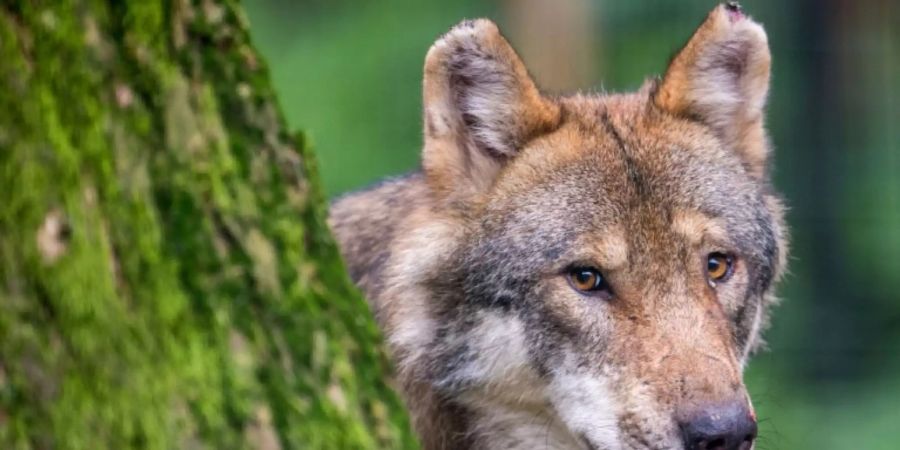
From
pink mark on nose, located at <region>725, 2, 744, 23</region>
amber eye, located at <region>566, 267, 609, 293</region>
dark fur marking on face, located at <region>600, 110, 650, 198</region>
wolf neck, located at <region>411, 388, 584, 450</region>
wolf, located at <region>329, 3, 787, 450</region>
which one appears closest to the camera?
wolf, located at <region>329, 3, 787, 450</region>

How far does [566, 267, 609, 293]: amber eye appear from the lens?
3945mm

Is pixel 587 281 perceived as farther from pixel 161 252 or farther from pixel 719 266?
pixel 161 252

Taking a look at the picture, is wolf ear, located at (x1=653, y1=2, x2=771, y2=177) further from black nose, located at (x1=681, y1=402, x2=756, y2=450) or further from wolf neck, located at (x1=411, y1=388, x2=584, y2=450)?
black nose, located at (x1=681, y1=402, x2=756, y2=450)

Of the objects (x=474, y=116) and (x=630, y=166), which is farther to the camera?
(x=474, y=116)

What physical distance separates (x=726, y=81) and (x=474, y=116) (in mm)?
902

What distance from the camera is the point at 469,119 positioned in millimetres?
4246

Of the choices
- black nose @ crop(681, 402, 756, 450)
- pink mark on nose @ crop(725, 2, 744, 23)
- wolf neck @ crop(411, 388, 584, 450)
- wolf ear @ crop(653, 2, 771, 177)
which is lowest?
black nose @ crop(681, 402, 756, 450)

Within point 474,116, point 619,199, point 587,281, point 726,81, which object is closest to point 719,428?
point 587,281

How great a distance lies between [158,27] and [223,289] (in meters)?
0.45

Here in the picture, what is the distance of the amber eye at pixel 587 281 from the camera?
12.9ft

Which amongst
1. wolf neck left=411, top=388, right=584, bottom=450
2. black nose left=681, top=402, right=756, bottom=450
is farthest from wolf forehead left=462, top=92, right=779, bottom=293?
black nose left=681, top=402, right=756, bottom=450

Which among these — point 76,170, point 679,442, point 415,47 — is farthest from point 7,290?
point 415,47

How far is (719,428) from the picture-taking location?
343 centimetres

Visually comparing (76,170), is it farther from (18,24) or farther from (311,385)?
(311,385)
